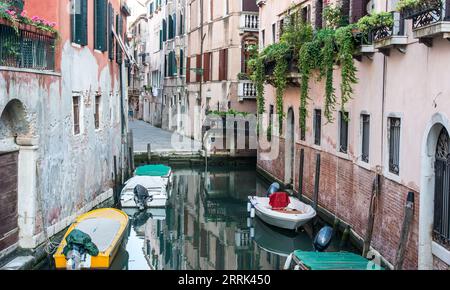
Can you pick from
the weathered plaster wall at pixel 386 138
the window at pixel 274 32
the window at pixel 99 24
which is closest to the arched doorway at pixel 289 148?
the window at pixel 274 32

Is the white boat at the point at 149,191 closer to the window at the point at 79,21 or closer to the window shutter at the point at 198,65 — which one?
the window at the point at 79,21

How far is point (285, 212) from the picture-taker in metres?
13.1

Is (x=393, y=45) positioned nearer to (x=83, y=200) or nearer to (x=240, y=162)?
(x=83, y=200)

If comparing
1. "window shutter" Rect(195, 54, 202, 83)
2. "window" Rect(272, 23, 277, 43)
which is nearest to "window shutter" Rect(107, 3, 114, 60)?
"window" Rect(272, 23, 277, 43)

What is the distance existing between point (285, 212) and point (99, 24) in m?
6.03

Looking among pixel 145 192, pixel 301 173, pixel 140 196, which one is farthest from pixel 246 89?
pixel 140 196

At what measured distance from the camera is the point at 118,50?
19000 millimetres

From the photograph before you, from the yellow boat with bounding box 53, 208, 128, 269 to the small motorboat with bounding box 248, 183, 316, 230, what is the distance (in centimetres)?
315

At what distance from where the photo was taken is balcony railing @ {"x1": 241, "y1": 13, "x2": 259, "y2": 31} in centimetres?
2492

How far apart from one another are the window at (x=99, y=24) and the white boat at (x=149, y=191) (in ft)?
11.9

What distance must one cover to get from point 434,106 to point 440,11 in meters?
1.31

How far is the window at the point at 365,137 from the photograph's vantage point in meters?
11.1

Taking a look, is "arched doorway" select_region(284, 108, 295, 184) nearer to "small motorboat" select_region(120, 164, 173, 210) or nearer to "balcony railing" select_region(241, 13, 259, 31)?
"small motorboat" select_region(120, 164, 173, 210)
